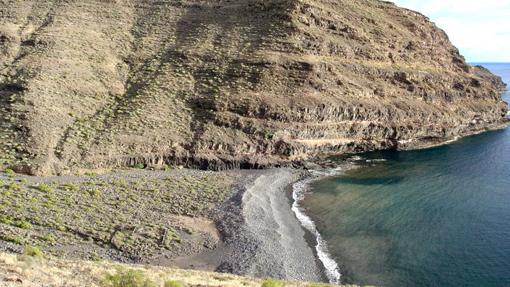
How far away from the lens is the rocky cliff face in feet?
194

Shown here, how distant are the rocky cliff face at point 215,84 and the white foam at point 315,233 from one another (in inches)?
324

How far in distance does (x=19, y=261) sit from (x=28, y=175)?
28.4 metres

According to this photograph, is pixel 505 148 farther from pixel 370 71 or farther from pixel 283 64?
pixel 283 64

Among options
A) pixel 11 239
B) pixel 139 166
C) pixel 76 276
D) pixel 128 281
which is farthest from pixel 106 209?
pixel 128 281

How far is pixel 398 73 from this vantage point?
8788 centimetres

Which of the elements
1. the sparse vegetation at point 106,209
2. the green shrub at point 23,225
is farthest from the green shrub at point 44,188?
the green shrub at point 23,225

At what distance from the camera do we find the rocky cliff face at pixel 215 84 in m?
59.0

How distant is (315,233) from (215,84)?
35134mm

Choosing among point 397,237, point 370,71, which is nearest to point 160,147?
point 397,237

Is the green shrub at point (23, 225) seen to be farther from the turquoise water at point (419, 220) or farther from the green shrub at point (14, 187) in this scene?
the turquoise water at point (419, 220)

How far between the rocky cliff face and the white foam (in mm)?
8226

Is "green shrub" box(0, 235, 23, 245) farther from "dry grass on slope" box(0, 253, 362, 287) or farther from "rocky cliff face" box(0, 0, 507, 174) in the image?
"rocky cliff face" box(0, 0, 507, 174)

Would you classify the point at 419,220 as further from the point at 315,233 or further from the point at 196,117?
the point at 196,117

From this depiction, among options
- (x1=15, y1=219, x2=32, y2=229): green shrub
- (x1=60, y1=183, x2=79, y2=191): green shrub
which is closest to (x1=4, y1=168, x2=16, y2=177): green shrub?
(x1=60, y1=183, x2=79, y2=191): green shrub
